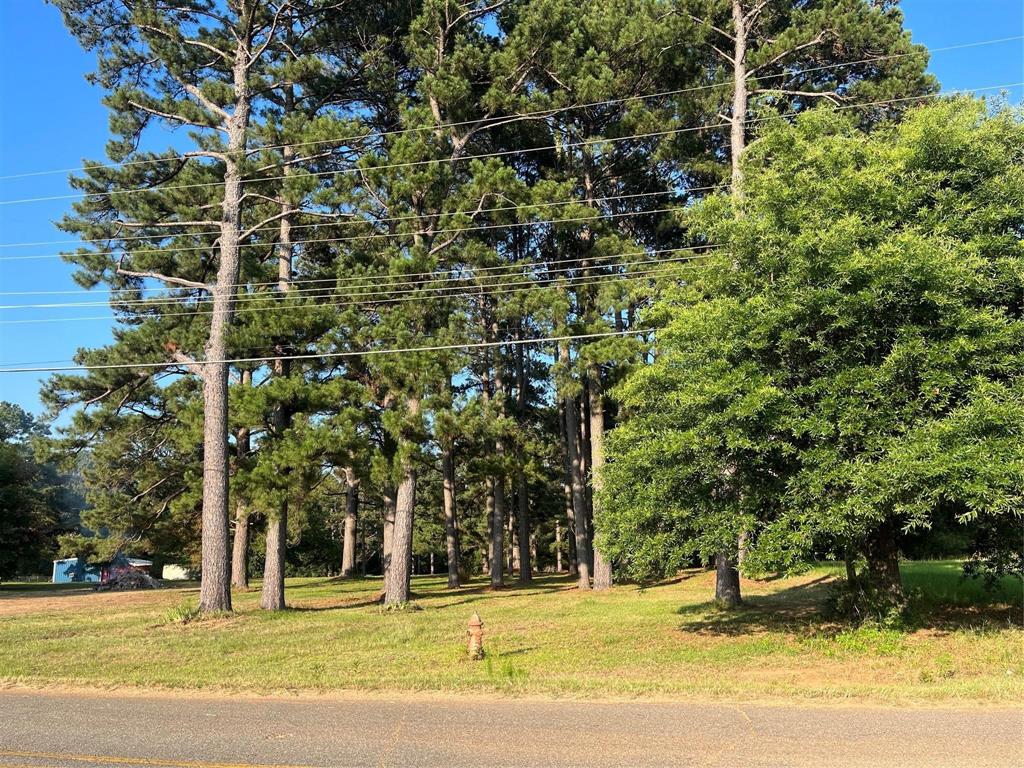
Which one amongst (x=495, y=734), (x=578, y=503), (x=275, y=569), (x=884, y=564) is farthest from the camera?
(x=578, y=503)

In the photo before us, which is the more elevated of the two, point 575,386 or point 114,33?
point 114,33

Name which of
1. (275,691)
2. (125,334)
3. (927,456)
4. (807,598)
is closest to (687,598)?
(807,598)

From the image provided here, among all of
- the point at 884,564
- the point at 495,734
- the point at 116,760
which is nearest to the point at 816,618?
the point at 884,564

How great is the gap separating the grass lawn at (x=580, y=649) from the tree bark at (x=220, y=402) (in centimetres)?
110

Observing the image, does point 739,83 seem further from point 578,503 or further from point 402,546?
point 402,546

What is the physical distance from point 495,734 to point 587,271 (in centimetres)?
1715

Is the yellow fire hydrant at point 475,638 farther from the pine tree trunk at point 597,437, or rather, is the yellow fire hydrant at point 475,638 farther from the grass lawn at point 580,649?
the pine tree trunk at point 597,437

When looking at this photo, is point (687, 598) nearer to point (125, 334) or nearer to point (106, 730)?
point (106, 730)

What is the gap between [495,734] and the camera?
19.6ft

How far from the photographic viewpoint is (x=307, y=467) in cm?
1750

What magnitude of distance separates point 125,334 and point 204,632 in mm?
10421

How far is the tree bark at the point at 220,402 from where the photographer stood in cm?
1723

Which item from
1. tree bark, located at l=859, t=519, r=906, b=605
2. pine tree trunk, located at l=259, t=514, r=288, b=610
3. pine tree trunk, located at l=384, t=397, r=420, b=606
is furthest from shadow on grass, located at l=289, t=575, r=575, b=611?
tree bark, located at l=859, t=519, r=906, b=605

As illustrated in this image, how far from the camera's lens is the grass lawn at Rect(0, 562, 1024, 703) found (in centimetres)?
815
